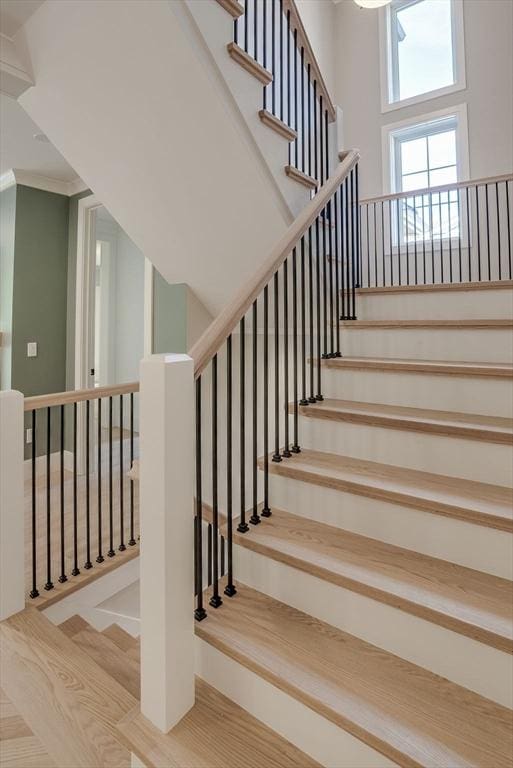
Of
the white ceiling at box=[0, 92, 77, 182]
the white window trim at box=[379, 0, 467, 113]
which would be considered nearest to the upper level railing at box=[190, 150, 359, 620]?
the white ceiling at box=[0, 92, 77, 182]

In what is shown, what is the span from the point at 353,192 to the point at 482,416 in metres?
1.85

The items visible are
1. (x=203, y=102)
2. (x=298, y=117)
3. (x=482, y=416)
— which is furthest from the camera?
(x=298, y=117)

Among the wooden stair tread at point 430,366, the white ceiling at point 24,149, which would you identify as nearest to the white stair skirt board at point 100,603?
the wooden stair tread at point 430,366

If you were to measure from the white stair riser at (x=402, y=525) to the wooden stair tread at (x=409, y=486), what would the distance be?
0.03 meters

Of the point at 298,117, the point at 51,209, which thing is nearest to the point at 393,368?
the point at 298,117

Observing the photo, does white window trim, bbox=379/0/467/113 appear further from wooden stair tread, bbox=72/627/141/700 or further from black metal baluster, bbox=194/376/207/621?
wooden stair tread, bbox=72/627/141/700

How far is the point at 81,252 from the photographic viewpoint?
4.38m

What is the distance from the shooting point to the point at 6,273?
13.8ft

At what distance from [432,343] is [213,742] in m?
1.91

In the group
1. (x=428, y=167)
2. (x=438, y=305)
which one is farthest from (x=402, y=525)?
(x=428, y=167)

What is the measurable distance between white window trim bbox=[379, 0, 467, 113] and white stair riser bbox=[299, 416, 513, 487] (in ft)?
14.7

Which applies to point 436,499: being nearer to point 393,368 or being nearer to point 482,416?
point 482,416

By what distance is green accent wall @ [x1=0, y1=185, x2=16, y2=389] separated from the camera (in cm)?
414

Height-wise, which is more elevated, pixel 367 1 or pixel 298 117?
pixel 367 1
